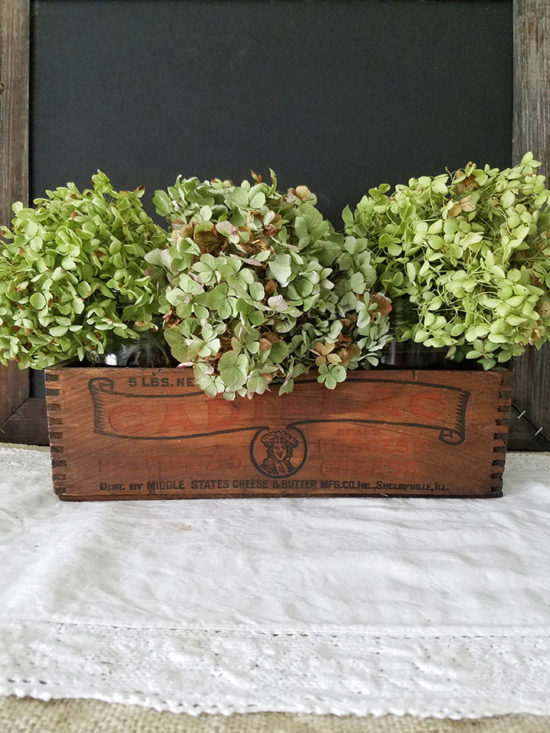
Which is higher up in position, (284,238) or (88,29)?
(88,29)

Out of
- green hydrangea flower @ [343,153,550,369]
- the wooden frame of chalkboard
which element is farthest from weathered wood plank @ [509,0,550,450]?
green hydrangea flower @ [343,153,550,369]

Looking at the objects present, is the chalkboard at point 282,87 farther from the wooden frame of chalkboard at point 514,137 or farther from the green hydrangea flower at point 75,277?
the green hydrangea flower at point 75,277

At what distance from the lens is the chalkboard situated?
125cm

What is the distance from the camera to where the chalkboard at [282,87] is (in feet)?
4.09

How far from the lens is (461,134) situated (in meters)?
1.25

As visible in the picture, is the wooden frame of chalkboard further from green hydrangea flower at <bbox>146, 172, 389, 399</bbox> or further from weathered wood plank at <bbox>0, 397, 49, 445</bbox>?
green hydrangea flower at <bbox>146, 172, 389, 399</bbox>

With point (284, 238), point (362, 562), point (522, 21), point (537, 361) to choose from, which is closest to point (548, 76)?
point (522, 21)

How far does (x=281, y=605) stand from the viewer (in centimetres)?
63

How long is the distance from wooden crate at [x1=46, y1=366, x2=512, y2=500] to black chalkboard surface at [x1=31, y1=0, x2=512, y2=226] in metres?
0.55

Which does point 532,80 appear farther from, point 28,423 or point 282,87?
point 28,423

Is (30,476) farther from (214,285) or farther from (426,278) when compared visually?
(426,278)

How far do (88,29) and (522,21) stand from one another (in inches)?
37.9

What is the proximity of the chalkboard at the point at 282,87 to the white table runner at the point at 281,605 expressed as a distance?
75cm

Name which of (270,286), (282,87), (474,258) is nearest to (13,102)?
(282,87)
